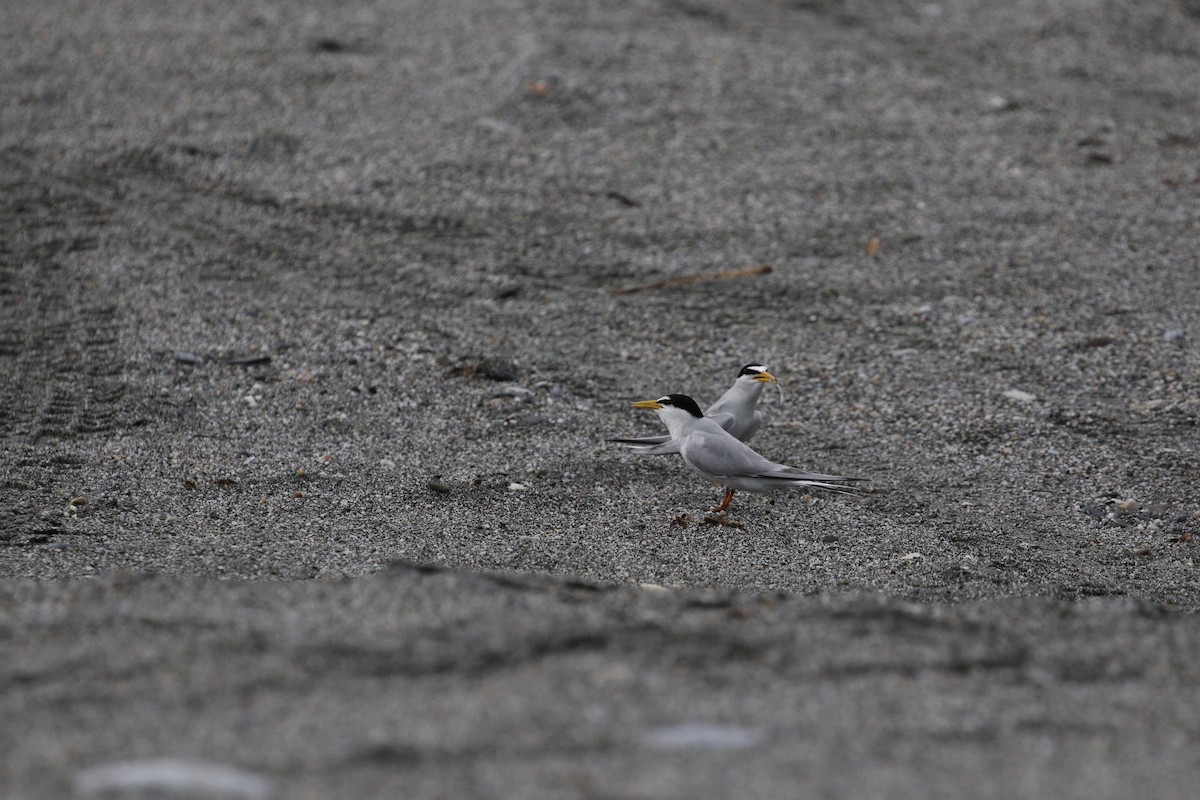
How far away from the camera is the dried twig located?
613 cm

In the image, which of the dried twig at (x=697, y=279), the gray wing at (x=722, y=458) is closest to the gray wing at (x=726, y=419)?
the gray wing at (x=722, y=458)

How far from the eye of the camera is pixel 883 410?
5.19 meters

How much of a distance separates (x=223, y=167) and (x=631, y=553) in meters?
4.28

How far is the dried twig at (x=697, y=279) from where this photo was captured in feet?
20.1

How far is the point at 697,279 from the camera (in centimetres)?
623

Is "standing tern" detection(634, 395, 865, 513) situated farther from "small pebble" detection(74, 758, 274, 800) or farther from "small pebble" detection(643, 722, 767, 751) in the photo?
"small pebble" detection(74, 758, 274, 800)

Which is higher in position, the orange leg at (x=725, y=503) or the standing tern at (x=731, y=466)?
the standing tern at (x=731, y=466)

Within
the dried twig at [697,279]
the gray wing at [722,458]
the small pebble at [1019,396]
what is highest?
the dried twig at [697,279]

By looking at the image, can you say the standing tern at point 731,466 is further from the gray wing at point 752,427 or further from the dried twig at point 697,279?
the dried twig at point 697,279

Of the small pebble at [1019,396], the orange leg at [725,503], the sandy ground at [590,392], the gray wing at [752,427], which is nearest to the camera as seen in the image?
the sandy ground at [590,392]

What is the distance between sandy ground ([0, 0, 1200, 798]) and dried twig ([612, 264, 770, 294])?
57mm

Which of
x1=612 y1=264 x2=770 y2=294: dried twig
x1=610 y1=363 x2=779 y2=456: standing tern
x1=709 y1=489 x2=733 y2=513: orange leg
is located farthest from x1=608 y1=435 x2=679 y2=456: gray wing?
x1=612 y1=264 x2=770 y2=294: dried twig

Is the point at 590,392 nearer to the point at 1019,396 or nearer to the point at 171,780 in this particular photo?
the point at 1019,396

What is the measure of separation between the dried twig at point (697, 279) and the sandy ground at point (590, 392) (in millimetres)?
57
